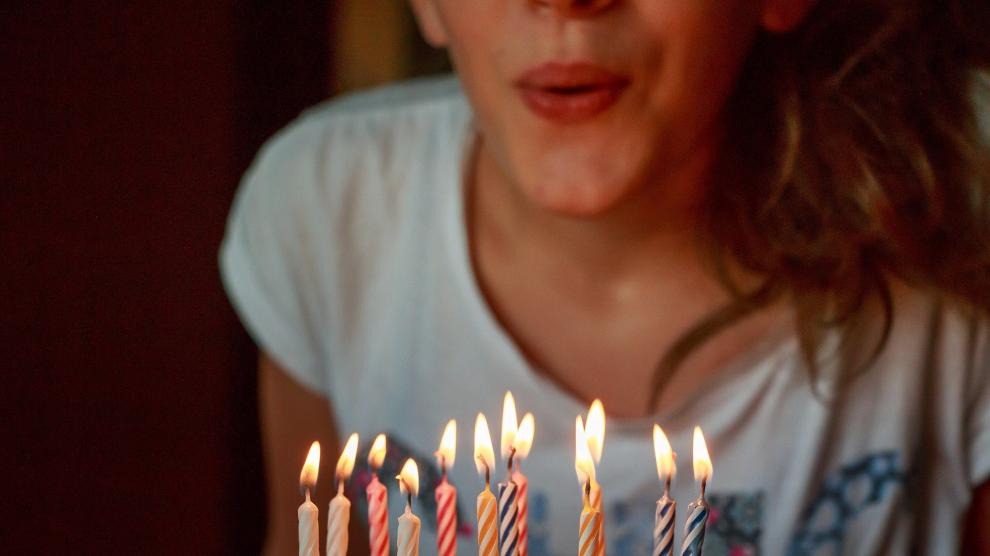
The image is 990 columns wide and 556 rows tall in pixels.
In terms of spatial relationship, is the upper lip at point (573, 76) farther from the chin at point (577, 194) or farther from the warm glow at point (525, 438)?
the warm glow at point (525, 438)

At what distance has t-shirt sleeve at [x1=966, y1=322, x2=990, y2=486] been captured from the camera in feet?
3.89

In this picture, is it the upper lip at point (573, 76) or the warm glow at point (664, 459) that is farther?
the upper lip at point (573, 76)

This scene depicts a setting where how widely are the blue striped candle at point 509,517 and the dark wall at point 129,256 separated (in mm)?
837

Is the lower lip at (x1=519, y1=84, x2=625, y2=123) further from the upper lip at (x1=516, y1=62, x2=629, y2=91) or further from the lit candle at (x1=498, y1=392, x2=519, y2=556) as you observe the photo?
the lit candle at (x1=498, y1=392, x2=519, y2=556)

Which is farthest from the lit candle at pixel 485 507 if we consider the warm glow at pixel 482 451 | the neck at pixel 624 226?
the neck at pixel 624 226

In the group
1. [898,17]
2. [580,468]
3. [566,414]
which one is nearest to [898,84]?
[898,17]

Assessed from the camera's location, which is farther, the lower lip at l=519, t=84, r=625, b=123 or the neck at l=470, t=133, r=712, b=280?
the neck at l=470, t=133, r=712, b=280

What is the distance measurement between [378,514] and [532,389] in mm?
470

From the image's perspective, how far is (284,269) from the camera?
1.32 metres

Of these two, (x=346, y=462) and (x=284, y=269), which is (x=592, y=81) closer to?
(x=346, y=462)

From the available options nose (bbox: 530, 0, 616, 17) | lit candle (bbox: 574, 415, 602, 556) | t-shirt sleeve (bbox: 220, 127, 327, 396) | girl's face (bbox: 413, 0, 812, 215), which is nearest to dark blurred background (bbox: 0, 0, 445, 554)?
t-shirt sleeve (bbox: 220, 127, 327, 396)

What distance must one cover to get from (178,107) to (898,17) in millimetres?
803

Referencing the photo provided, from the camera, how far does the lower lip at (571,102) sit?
3.18 ft

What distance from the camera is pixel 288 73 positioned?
61.1 inches
